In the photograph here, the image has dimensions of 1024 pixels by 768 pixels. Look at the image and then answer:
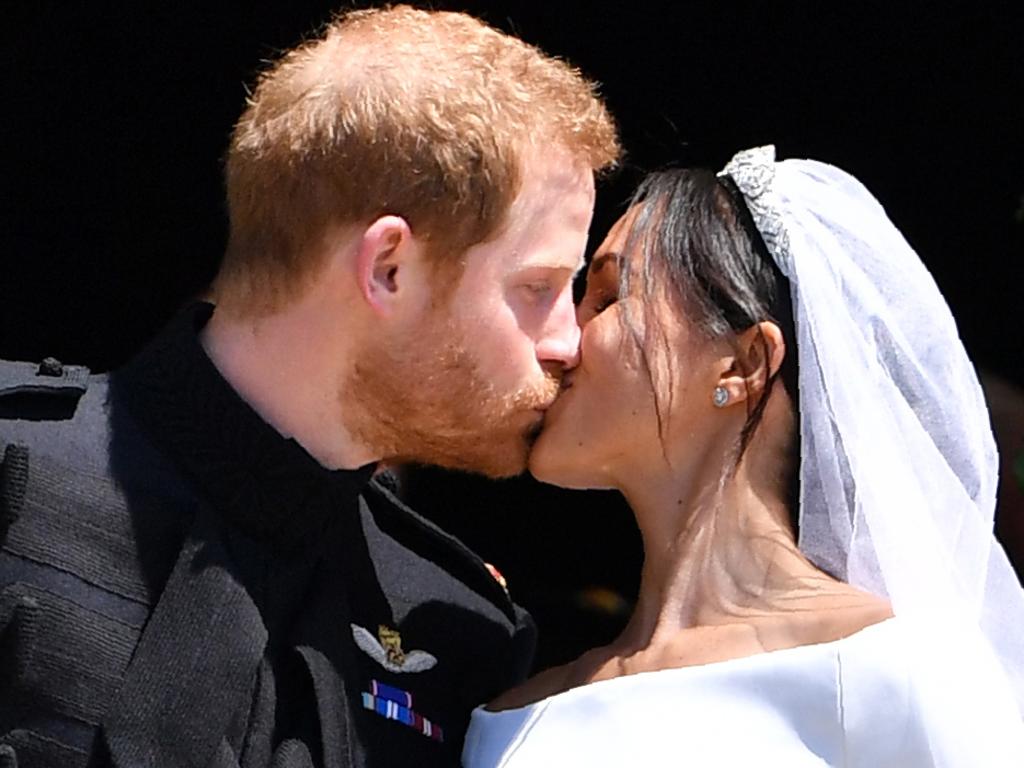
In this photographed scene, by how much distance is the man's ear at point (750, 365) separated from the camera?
2.36 metres

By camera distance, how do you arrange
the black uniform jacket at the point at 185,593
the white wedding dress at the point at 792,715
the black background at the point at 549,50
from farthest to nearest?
the black background at the point at 549,50 → the white wedding dress at the point at 792,715 → the black uniform jacket at the point at 185,593

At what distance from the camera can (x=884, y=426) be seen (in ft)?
7.60

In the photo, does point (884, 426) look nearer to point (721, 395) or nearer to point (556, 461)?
point (721, 395)

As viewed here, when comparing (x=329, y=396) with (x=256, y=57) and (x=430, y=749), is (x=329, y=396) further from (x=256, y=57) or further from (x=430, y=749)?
(x=256, y=57)

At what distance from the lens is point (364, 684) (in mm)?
2236

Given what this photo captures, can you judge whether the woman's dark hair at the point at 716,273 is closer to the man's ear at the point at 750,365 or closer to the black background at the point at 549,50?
the man's ear at the point at 750,365

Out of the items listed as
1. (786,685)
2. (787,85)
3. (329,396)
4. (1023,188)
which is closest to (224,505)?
(329,396)

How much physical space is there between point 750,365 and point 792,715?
17.3 inches

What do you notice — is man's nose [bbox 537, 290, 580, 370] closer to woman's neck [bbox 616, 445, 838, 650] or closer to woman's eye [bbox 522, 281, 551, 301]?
woman's eye [bbox 522, 281, 551, 301]

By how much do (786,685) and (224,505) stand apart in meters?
0.67

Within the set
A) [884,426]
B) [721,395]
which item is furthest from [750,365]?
[884,426]

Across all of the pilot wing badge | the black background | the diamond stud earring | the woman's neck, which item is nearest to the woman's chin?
the woman's neck

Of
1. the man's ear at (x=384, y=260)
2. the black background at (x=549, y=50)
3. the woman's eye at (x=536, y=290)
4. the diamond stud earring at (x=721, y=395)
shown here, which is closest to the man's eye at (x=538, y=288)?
the woman's eye at (x=536, y=290)

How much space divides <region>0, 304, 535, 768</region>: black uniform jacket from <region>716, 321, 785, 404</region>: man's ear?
0.47 meters
